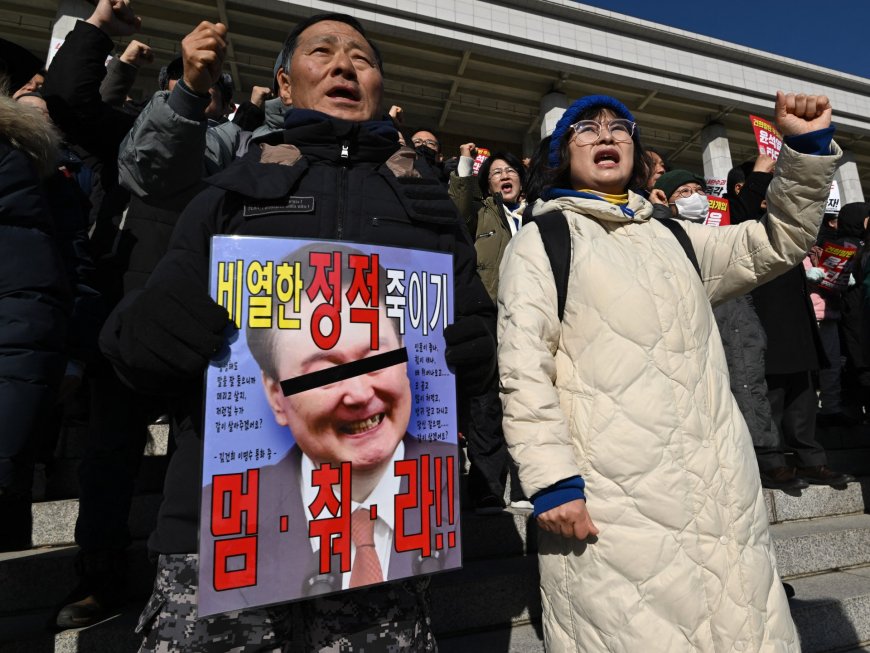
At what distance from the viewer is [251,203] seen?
1.17 m

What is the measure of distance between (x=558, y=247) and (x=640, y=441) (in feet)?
2.01

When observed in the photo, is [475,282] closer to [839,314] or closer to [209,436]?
[209,436]

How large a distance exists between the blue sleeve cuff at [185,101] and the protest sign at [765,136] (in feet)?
13.7

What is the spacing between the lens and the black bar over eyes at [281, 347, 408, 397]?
1.02 m

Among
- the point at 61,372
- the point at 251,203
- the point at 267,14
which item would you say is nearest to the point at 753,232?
the point at 251,203

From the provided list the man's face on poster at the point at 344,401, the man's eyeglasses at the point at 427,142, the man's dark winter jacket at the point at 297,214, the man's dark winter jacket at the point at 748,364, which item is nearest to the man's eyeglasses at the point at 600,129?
the man's dark winter jacket at the point at 297,214

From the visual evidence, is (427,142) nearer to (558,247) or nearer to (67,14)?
(558,247)

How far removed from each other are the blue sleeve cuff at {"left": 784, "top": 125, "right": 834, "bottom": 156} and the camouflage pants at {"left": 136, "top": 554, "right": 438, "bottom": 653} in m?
1.70

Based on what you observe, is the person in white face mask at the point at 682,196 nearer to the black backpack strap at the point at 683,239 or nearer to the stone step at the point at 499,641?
the black backpack strap at the point at 683,239

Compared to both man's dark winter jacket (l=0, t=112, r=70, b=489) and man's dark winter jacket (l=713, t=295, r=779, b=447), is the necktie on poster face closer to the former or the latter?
man's dark winter jacket (l=0, t=112, r=70, b=489)

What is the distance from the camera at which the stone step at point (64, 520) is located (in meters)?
2.35

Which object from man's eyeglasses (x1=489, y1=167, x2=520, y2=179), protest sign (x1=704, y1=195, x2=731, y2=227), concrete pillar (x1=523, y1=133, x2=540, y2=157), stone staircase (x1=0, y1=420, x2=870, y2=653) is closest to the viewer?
stone staircase (x1=0, y1=420, x2=870, y2=653)

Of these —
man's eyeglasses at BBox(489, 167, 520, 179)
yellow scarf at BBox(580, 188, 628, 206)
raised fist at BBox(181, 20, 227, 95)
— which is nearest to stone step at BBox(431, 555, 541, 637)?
yellow scarf at BBox(580, 188, 628, 206)

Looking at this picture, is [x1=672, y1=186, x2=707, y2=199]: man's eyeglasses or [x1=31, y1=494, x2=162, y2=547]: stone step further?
[x1=672, y1=186, x2=707, y2=199]: man's eyeglasses
